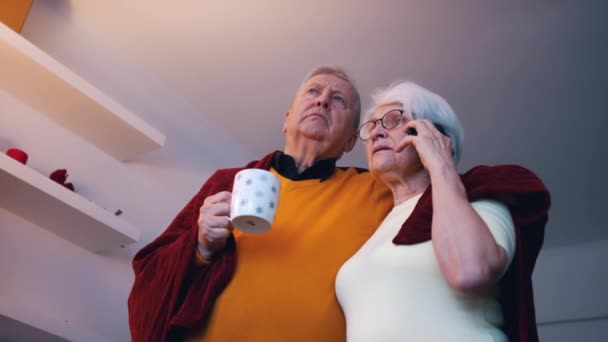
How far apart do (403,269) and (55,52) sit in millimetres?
1406

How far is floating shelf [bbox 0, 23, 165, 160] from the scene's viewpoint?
5.13ft

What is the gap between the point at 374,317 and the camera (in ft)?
2.77

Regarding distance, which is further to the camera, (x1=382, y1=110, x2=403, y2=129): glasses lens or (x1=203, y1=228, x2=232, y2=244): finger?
(x1=382, y1=110, x2=403, y2=129): glasses lens

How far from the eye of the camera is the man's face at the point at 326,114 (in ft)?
4.37

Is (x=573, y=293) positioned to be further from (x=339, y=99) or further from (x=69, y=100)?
(x=69, y=100)

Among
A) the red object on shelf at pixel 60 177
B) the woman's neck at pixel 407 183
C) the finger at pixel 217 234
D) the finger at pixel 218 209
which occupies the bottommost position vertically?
the finger at pixel 217 234

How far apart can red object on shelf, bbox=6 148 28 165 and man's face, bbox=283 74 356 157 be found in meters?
0.67

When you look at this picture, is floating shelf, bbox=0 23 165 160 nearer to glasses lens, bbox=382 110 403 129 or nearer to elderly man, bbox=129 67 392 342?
elderly man, bbox=129 67 392 342

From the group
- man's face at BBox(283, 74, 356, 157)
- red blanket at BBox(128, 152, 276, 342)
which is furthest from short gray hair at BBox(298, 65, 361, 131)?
red blanket at BBox(128, 152, 276, 342)

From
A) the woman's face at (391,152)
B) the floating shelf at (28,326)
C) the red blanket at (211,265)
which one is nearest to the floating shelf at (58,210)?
the floating shelf at (28,326)

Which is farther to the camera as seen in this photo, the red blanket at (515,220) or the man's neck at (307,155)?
the man's neck at (307,155)

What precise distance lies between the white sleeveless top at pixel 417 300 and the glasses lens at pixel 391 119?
28 centimetres

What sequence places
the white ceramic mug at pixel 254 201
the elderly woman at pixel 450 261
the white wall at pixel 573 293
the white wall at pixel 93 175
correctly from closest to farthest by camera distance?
1. the elderly woman at pixel 450 261
2. the white ceramic mug at pixel 254 201
3. the white wall at pixel 93 175
4. the white wall at pixel 573 293

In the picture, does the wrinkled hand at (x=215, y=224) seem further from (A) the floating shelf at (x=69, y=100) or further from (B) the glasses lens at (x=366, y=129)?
(A) the floating shelf at (x=69, y=100)
